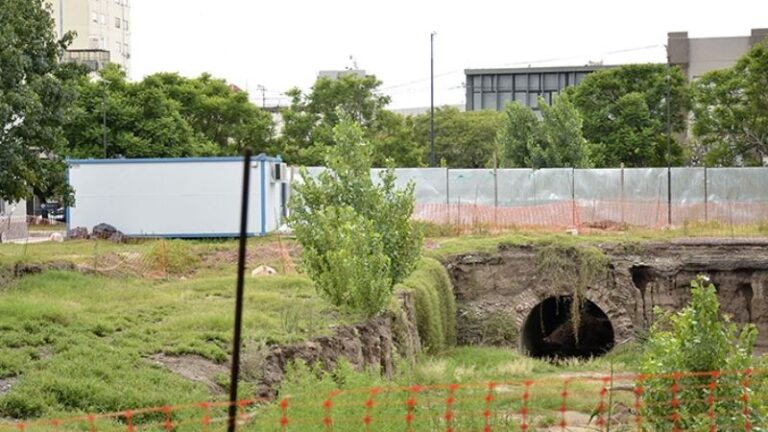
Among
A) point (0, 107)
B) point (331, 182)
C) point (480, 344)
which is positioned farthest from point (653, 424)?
point (480, 344)

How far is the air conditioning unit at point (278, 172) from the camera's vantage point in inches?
1516

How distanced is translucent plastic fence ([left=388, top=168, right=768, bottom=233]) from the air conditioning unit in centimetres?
447

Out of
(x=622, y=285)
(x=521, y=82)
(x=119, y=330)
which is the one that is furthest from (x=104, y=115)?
(x=521, y=82)

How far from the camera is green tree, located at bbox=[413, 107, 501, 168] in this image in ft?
272

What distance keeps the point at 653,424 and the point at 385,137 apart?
51518 mm

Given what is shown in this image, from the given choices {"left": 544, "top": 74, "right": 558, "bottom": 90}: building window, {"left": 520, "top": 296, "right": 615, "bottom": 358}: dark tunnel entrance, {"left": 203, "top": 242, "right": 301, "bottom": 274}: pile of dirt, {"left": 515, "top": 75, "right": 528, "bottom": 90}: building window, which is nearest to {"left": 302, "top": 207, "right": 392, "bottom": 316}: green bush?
{"left": 203, "top": 242, "right": 301, "bottom": 274}: pile of dirt

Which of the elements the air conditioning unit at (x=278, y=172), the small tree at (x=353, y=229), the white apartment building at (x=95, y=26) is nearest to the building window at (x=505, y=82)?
the white apartment building at (x=95, y=26)

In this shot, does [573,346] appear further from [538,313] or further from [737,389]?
[737,389]

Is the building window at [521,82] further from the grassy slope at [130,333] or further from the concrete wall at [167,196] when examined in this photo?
the grassy slope at [130,333]

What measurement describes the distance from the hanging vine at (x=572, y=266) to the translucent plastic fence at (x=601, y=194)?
5.58m

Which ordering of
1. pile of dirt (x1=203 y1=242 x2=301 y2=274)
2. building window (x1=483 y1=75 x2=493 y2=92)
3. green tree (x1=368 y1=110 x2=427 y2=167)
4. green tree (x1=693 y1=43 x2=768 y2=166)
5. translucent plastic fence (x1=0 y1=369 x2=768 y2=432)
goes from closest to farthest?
translucent plastic fence (x1=0 y1=369 x2=768 y2=432) → pile of dirt (x1=203 y1=242 x2=301 y2=274) → green tree (x1=693 y1=43 x2=768 y2=166) → green tree (x1=368 y1=110 x2=427 y2=167) → building window (x1=483 y1=75 x2=493 y2=92)

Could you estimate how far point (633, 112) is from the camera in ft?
194

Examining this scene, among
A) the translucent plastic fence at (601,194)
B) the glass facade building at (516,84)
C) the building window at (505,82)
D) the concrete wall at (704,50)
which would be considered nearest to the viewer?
the translucent plastic fence at (601,194)

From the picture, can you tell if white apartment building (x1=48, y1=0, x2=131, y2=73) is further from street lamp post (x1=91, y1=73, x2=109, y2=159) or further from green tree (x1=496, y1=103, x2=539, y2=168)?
green tree (x1=496, y1=103, x2=539, y2=168)
